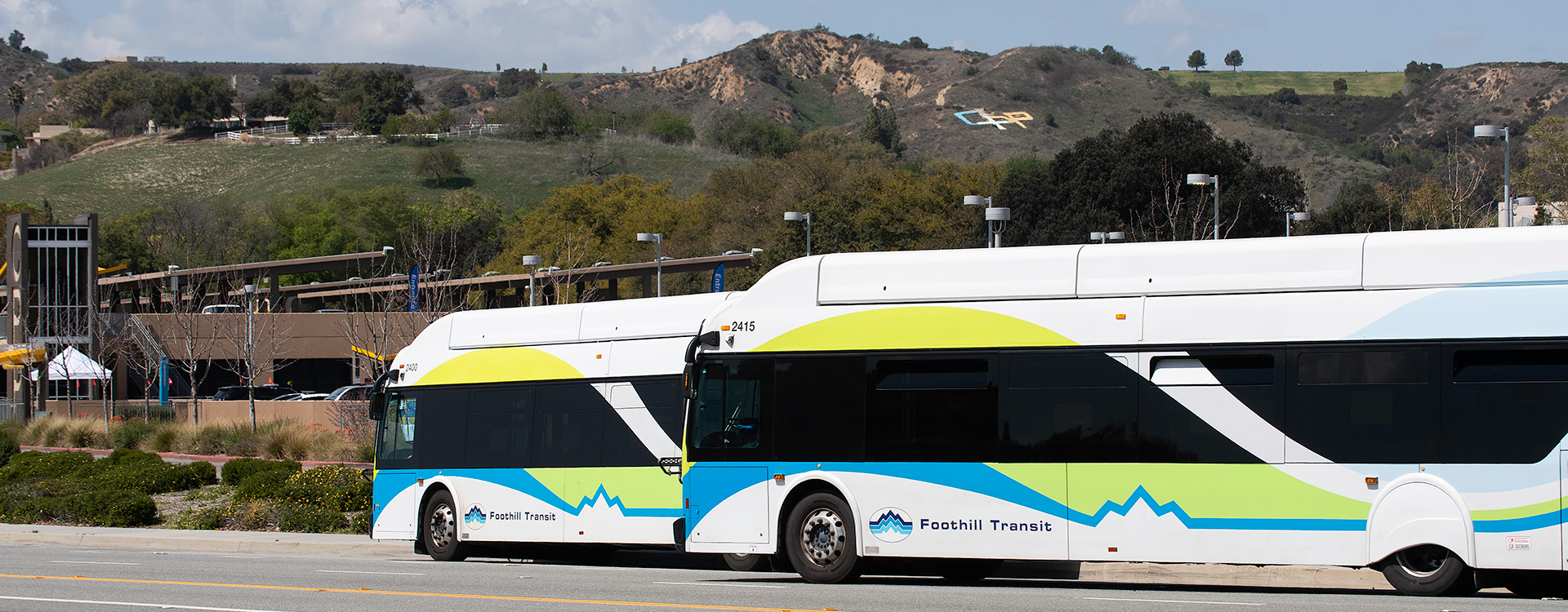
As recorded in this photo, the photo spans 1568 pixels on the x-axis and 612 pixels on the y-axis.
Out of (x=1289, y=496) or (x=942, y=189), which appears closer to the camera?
(x=1289, y=496)

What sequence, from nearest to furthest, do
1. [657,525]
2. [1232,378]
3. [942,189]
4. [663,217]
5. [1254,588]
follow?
[1232,378]
[1254,588]
[657,525]
[942,189]
[663,217]

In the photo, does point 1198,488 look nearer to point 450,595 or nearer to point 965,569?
point 965,569

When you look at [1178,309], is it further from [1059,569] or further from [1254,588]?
[1059,569]

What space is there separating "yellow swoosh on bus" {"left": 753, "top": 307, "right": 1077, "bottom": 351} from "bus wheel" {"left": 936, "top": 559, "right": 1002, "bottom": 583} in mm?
2428

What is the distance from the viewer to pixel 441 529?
16641 millimetres

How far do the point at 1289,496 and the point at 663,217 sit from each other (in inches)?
3472

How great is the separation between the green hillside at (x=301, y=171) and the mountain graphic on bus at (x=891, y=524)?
134 meters

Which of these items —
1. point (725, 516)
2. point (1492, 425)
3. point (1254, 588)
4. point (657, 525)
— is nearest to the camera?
point (1492, 425)

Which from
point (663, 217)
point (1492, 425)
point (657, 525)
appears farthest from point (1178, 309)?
point (663, 217)

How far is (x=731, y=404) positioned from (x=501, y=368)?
436cm

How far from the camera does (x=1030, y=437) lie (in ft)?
39.4

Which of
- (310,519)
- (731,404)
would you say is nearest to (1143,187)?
(310,519)

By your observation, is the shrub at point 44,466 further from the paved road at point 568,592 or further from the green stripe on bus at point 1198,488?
the green stripe on bus at point 1198,488

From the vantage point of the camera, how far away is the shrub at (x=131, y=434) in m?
37.2
